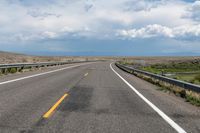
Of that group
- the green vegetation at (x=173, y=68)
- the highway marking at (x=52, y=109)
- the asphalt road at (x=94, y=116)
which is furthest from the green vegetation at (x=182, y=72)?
the highway marking at (x=52, y=109)

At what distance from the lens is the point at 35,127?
6.22 metres

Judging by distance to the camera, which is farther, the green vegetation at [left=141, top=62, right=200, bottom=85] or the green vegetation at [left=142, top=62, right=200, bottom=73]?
the green vegetation at [left=142, top=62, right=200, bottom=73]

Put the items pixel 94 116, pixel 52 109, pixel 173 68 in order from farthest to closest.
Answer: pixel 173 68 < pixel 52 109 < pixel 94 116

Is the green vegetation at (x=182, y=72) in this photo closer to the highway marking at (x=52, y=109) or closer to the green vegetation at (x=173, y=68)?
the green vegetation at (x=173, y=68)

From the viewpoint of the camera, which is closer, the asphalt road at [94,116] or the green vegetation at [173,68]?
the asphalt road at [94,116]

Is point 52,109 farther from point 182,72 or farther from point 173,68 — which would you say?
point 173,68

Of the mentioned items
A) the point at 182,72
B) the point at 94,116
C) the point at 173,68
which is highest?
the point at 94,116

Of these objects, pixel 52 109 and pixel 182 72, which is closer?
pixel 52 109

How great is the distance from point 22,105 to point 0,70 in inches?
652

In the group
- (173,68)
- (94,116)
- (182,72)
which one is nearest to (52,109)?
(94,116)

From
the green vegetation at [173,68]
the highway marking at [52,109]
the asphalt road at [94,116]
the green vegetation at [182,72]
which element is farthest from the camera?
the green vegetation at [173,68]

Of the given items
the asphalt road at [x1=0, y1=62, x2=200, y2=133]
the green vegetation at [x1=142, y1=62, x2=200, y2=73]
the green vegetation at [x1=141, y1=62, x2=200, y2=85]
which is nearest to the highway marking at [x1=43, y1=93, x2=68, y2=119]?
the asphalt road at [x1=0, y1=62, x2=200, y2=133]

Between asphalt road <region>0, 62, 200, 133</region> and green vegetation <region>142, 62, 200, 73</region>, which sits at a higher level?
asphalt road <region>0, 62, 200, 133</region>

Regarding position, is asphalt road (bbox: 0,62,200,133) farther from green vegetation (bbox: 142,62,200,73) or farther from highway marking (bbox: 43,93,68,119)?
green vegetation (bbox: 142,62,200,73)
